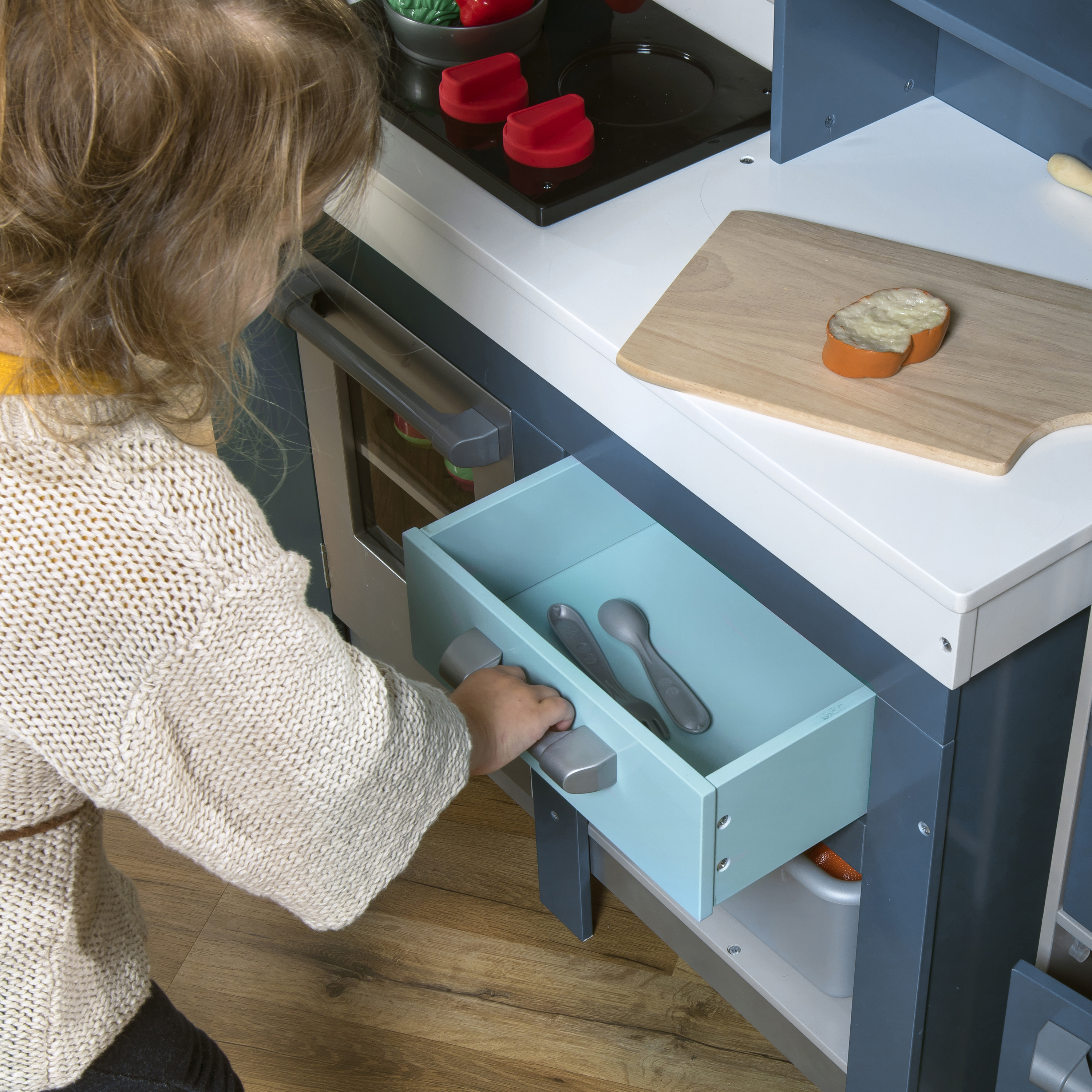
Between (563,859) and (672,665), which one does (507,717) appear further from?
(563,859)

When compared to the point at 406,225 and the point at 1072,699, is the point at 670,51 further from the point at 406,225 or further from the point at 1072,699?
the point at 1072,699

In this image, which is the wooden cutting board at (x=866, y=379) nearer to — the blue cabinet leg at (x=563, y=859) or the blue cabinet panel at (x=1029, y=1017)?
the blue cabinet panel at (x=1029, y=1017)

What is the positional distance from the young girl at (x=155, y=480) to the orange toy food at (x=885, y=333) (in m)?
0.34

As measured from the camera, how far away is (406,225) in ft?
3.68

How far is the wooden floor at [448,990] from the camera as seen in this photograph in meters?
1.42

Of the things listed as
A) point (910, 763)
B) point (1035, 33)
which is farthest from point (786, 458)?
point (1035, 33)

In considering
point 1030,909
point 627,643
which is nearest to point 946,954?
point 1030,909

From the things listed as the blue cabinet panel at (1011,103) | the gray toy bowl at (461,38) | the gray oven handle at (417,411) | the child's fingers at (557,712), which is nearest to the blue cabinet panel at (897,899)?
the child's fingers at (557,712)

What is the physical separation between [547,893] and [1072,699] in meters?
0.78

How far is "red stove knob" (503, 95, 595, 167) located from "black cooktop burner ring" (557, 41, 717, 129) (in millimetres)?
67

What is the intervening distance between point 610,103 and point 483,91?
12cm

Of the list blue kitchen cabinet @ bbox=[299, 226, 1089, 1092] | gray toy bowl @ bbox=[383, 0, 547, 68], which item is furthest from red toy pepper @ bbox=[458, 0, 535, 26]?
blue kitchen cabinet @ bbox=[299, 226, 1089, 1092]

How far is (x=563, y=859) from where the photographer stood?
147 centimetres

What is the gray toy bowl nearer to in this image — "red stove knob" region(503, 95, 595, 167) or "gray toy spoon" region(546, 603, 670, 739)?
"red stove knob" region(503, 95, 595, 167)
